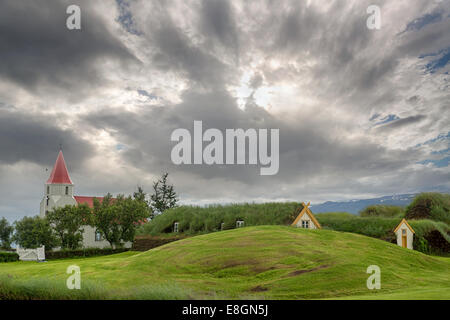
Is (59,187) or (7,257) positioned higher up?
(59,187)

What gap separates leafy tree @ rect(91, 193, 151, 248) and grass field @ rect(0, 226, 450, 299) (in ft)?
99.2

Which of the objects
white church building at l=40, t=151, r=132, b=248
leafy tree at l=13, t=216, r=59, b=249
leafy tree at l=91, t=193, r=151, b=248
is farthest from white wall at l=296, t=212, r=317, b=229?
white church building at l=40, t=151, r=132, b=248

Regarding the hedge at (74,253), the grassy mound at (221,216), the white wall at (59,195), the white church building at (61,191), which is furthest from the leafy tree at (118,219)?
the grassy mound at (221,216)

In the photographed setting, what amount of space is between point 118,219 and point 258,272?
3797 cm

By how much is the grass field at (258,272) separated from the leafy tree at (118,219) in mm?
30226

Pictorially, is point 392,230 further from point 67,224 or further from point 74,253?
point 67,224

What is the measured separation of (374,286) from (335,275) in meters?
1.24

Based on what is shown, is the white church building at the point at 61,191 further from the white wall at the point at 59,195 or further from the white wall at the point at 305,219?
the white wall at the point at 305,219

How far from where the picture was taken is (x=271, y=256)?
1388 centimetres

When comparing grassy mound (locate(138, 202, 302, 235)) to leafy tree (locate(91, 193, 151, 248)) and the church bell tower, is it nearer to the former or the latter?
leafy tree (locate(91, 193, 151, 248))

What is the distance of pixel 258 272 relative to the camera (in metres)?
12.8

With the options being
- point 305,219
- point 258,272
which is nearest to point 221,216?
point 305,219
